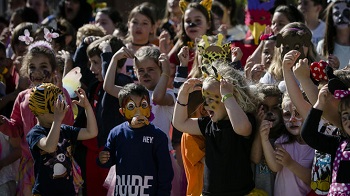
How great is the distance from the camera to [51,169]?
6.41 meters

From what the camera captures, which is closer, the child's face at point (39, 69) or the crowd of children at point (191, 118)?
the crowd of children at point (191, 118)

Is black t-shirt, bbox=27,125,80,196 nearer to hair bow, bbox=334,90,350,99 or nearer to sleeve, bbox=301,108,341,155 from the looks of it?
sleeve, bbox=301,108,341,155

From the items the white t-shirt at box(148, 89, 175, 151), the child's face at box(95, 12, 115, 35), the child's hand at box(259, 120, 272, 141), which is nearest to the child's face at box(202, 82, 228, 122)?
the child's hand at box(259, 120, 272, 141)

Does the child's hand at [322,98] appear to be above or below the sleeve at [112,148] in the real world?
above

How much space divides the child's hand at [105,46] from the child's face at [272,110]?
2.26m

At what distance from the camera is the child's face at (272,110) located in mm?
6113

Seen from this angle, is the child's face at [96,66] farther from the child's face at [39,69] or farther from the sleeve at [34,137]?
the sleeve at [34,137]

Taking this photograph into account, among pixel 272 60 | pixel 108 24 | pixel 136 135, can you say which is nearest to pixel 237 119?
pixel 136 135

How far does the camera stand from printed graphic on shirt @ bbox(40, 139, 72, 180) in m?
6.40

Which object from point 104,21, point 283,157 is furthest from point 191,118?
point 104,21

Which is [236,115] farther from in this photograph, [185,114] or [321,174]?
[321,174]

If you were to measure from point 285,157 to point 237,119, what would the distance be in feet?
1.43

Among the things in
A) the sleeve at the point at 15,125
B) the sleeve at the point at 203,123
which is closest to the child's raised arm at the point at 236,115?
the sleeve at the point at 203,123

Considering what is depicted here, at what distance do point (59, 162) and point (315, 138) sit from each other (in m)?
2.10
